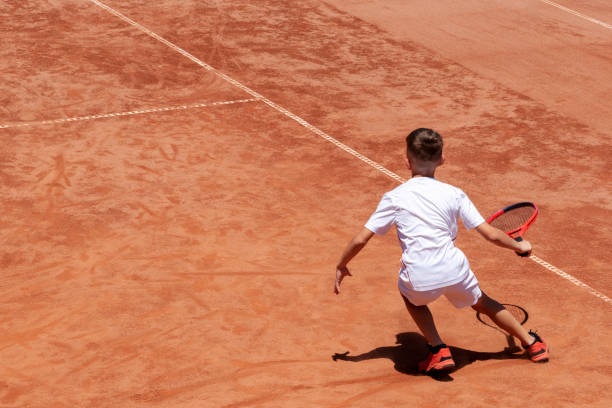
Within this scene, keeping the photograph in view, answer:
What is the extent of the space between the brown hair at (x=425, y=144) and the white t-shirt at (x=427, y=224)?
0.16 m

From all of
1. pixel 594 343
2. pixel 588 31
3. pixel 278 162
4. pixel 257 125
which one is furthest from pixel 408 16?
pixel 594 343

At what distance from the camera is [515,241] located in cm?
592

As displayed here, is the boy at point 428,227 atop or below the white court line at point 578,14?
atop

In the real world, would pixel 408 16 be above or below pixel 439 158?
below

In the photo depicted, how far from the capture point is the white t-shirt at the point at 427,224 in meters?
5.84

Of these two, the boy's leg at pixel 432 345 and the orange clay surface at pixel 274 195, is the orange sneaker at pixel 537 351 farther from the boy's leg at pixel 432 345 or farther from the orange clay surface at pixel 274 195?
the boy's leg at pixel 432 345

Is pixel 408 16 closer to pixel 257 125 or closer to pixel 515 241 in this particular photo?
pixel 257 125

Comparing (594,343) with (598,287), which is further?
(598,287)

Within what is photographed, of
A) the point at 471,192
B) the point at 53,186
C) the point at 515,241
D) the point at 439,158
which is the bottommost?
the point at 53,186

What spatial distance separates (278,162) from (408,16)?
733 centimetres

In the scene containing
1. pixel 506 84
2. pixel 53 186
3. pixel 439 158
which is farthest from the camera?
pixel 506 84

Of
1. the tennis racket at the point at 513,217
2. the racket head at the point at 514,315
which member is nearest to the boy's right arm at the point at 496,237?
the tennis racket at the point at 513,217

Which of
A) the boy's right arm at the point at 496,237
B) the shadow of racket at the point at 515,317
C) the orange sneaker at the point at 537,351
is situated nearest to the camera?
the boy's right arm at the point at 496,237

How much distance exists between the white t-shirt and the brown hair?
0.16m
